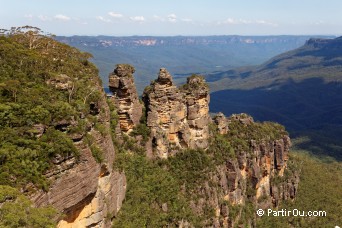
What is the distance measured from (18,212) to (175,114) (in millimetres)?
28531

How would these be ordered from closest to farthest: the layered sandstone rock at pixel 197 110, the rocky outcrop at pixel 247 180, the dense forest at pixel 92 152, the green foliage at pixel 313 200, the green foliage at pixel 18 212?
the green foliage at pixel 18 212 < the dense forest at pixel 92 152 < the rocky outcrop at pixel 247 180 < the layered sandstone rock at pixel 197 110 < the green foliage at pixel 313 200

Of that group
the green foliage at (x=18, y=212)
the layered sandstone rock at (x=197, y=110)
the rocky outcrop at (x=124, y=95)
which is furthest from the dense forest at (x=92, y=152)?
the layered sandstone rock at (x=197, y=110)

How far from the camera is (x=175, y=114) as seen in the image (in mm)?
45562

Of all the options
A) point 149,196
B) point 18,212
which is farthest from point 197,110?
point 18,212

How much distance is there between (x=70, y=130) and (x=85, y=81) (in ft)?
32.0

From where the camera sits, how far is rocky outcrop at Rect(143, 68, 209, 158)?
44375 mm

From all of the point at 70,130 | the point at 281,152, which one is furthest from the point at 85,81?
the point at 281,152

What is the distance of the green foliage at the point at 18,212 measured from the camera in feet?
59.8

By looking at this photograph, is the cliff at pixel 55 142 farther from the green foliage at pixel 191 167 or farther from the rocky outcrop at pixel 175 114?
the green foliage at pixel 191 167

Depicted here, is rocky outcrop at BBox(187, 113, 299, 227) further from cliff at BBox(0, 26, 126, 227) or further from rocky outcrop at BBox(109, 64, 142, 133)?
cliff at BBox(0, 26, 126, 227)

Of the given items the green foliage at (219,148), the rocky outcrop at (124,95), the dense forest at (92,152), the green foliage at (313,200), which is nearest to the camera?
the dense forest at (92,152)

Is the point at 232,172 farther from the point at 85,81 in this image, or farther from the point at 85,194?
the point at 85,194

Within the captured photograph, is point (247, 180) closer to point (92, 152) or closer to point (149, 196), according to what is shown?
point (149, 196)

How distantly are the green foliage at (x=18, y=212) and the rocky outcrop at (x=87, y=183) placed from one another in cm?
164
